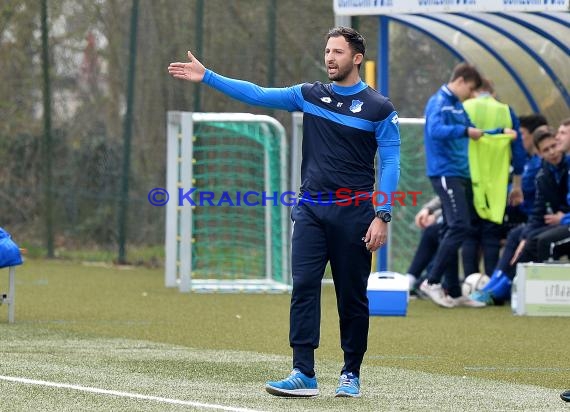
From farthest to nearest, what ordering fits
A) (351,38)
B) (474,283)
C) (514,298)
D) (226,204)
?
1. (226,204)
2. (474,283)
3. (514,298)
4. (351,38)

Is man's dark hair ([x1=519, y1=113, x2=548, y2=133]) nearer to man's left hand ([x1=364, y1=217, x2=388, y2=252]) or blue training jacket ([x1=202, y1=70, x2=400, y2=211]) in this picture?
blue training jacket ([x1=202, y1=70, x2=400, y2=211])

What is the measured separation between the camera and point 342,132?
777cm

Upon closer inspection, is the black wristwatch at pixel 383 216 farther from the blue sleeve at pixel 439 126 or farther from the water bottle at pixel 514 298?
the blue sleeve at pixel 439 126

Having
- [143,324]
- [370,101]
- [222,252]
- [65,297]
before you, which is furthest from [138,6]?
[370,101]

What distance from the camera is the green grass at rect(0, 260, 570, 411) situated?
7.48m

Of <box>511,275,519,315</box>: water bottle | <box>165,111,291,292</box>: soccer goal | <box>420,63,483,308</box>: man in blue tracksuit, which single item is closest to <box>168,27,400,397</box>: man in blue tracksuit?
<box>511,275,519,315</box>: water bottle

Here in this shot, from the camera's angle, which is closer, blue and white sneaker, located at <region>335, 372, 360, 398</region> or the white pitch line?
the white pitch line

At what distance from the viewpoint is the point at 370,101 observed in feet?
25.5

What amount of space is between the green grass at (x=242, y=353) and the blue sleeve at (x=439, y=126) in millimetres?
1529

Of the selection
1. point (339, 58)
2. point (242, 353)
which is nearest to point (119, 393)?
point (339, 58)

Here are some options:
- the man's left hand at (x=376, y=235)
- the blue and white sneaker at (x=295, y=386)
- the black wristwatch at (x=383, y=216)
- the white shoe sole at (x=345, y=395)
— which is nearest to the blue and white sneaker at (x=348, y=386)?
the white shoe sole at (x=345, y=395)

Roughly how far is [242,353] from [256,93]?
238 centimetres

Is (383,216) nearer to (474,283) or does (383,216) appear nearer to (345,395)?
(345,395)

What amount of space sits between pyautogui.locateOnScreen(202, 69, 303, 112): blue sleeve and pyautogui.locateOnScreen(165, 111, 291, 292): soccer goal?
7.00 meters
